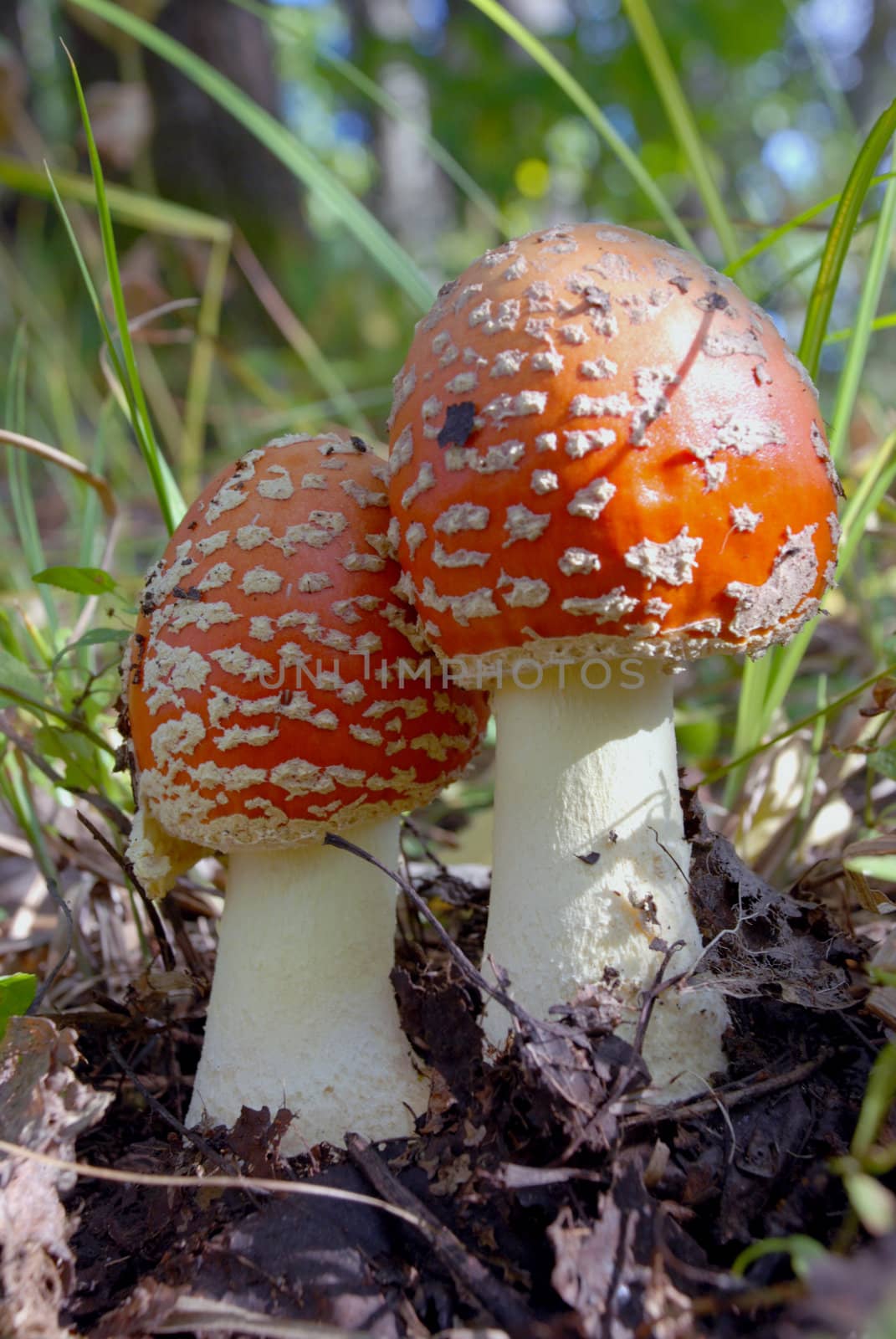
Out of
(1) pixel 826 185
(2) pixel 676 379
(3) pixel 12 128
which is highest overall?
(1) pixel 826 185

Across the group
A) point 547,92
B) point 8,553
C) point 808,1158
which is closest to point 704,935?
point 808,1158

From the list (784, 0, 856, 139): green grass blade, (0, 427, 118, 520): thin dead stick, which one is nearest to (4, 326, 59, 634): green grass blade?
(0, 427, 118, 520): thin dead stick

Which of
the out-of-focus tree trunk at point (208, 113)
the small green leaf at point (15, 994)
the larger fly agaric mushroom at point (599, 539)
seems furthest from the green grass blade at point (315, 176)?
the out-of-focus tree trunk at point (208, 113)

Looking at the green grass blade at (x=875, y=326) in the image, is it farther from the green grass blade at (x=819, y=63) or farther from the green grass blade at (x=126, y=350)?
the green grass blade at (x=126, y=350)

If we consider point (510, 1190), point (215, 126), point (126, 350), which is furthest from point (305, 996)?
point (215, 126)

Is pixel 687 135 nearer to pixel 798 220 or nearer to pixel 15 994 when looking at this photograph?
pixel 798 220

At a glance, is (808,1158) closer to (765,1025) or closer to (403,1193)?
(765,1025)
